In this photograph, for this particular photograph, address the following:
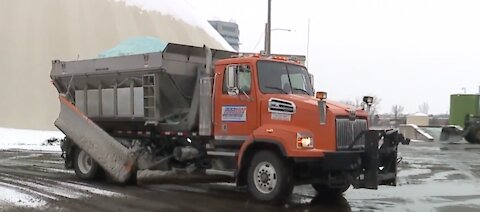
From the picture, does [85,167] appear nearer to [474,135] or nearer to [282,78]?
[282,78]

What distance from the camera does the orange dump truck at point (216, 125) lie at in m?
9.48

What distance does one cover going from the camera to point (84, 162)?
1332 cm

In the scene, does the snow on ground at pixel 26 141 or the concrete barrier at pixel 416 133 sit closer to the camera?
the snow on ground at pixel 26 141

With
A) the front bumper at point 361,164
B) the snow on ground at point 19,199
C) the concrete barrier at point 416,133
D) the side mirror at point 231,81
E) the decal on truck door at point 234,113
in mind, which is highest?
the side mirror at point 231,81

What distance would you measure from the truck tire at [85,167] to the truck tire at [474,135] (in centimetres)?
2506

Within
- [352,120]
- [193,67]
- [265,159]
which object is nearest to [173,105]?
[193,67]

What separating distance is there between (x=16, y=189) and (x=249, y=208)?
4.91m

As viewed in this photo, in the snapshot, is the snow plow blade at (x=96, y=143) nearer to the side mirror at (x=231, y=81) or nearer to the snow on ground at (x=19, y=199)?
the snow on ground at (x=19, y=199)

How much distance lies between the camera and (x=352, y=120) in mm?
9734

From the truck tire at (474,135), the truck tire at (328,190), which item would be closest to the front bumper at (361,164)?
the truck tire at (328,190)

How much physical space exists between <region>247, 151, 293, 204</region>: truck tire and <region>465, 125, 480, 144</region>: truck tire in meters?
25.5

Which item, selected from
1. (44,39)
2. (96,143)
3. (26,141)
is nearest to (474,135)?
(26,141)

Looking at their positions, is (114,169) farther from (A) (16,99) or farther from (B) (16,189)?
(A) (16,99)

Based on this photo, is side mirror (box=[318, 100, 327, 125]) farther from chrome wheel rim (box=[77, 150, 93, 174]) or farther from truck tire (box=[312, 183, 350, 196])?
chrome wheel rim (box=[77, 150, 93, 174])
